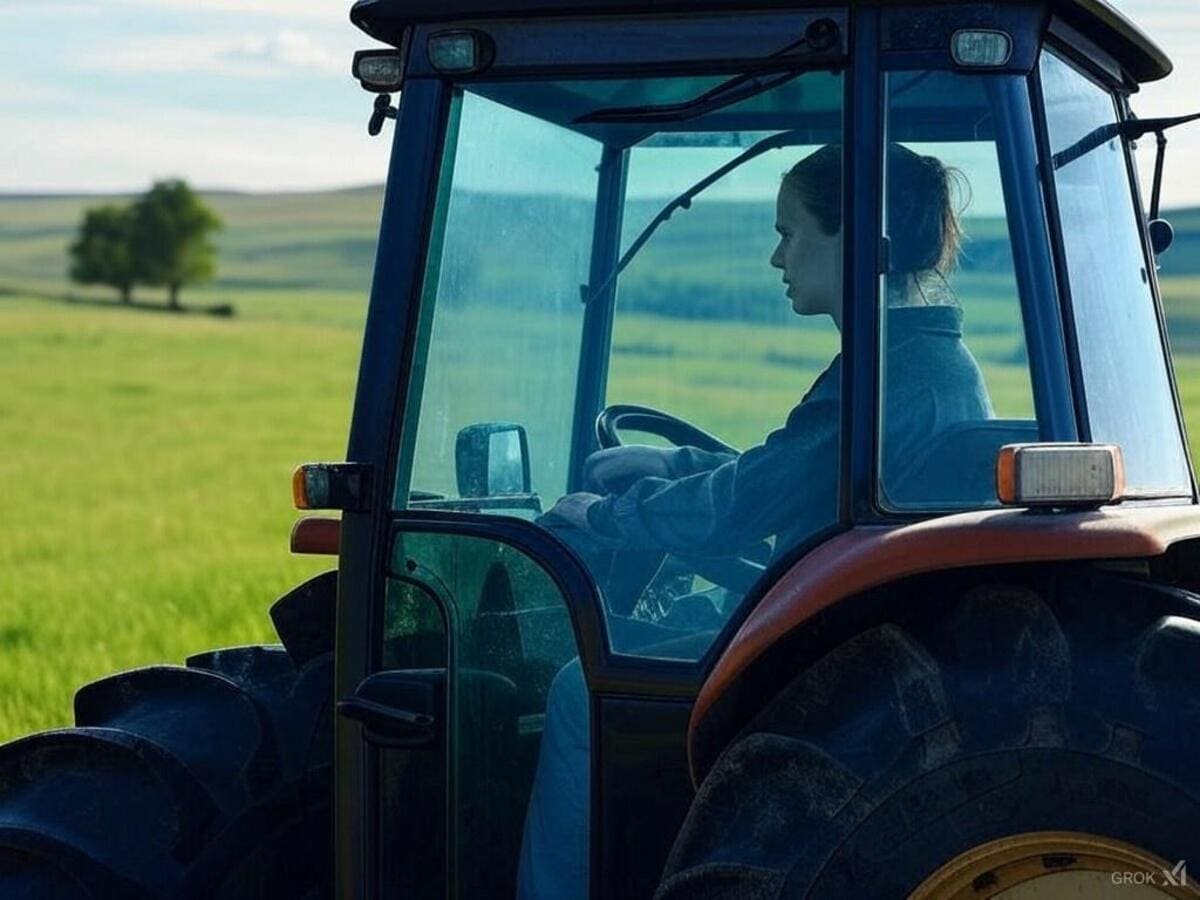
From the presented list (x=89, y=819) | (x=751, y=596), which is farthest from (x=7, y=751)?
(x=751, y=596)

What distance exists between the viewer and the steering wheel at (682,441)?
3470 millimetres

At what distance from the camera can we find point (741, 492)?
3.49m

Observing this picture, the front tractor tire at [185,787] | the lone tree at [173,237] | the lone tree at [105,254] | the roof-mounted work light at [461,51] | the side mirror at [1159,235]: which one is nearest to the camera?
the roof-mounted work light at [461,51]

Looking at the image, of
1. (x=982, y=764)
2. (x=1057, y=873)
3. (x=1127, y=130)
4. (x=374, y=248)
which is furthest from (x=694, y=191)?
(x=374, y=248)

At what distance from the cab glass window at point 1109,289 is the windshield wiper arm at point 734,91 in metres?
0.40

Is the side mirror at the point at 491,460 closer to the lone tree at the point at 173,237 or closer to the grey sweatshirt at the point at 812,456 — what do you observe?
the grey sweatshirt at the point at 812,456

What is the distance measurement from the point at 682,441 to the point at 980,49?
92 centimetres

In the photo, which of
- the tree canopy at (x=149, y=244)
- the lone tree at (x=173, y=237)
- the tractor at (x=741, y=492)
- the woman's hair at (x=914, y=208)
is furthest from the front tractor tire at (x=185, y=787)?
the tree canopy at (x=149, y=244)

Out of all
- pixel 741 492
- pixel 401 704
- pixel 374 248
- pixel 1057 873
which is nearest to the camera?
pixel 1057 873

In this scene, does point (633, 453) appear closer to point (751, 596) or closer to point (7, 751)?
point (751, 596)

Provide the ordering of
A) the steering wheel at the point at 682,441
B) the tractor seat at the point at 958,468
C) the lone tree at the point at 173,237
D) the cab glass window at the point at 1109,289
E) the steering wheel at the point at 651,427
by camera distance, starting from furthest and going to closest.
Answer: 1. the lone tree at the point at 173,237
2. the steering wheel at the point at 651,427
3. the cab glass window at the point at 1109,289
4. the steering wheel at the point at 682,441
5. the tractor seat at the point at 958,468

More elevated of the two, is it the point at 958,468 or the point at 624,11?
the point at 624,11

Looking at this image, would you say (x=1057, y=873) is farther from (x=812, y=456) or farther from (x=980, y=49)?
(x=980, y=49)

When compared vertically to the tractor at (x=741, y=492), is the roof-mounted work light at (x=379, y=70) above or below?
above
